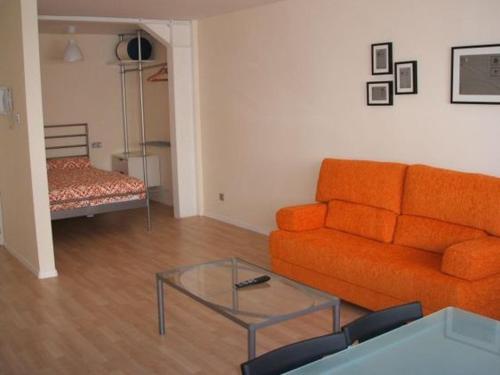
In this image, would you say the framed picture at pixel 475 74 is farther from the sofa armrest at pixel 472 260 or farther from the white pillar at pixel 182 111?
the white pillar at pixel 182 111

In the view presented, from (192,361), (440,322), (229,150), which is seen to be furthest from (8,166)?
(440,322)

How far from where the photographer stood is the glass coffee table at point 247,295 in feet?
9.77

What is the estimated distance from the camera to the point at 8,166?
5633 millimetres

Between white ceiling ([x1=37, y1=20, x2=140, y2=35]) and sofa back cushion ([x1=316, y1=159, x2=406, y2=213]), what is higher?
white ceiling ([x1=37, y1=20, x2=140, y2=35])

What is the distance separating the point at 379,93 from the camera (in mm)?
4871

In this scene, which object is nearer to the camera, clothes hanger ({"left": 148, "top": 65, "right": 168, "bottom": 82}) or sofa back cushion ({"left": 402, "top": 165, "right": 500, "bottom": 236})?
sofa back cushion ({"left": 402, "top": 165, "right": 500, "bottom": 236})

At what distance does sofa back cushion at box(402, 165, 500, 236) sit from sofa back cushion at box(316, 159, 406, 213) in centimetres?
10

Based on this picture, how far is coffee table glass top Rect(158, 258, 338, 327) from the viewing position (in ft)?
10.00

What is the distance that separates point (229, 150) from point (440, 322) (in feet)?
16.0

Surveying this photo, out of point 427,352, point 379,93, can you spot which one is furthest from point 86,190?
point 427,352

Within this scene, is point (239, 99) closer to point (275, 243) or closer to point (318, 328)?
point (275, 243)

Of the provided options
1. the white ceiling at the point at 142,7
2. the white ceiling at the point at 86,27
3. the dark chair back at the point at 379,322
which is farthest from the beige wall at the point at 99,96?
the dark chair back at the point at 379,322

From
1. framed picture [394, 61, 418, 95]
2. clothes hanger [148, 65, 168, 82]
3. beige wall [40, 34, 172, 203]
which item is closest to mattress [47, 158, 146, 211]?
beige wall [40, 34, 172, 203]

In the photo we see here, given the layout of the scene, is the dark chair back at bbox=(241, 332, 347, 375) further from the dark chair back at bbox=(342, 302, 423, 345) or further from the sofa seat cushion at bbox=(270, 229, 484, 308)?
the sofa seat cushion at bbox=(270, 229, 484, 308)
